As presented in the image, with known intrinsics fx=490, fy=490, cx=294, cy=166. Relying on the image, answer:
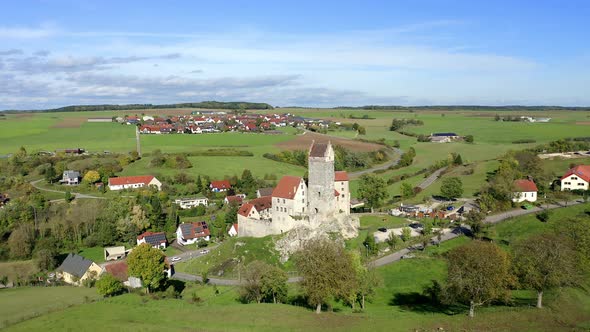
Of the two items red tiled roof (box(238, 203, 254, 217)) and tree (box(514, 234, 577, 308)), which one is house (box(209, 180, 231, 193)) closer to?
red tiled roof (box(238, 203, 254, 217))

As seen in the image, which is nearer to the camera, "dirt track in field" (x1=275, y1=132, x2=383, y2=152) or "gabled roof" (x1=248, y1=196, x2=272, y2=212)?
Result: "gabled roof" (x1=248, y1=196, x2=272, y2=212)

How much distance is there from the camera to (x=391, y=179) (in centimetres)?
11775

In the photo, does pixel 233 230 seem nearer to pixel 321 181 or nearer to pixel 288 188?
pixel 288 188

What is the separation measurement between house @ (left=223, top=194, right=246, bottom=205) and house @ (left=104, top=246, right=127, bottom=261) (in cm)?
2487

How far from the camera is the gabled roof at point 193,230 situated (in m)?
88.1

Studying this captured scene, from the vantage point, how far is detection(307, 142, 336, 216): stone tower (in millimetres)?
69062

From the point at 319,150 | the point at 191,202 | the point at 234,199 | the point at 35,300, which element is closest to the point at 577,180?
the point at 319,150

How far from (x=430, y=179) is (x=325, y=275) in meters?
78.3

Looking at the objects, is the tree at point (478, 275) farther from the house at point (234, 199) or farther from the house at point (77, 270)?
the house at point (234, 199)

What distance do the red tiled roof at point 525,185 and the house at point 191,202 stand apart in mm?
62360

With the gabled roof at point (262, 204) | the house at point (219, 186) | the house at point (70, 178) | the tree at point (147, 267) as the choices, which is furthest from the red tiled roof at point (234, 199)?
the tree at point (147, 267)

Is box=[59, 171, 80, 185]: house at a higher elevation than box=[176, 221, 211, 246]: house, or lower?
higher

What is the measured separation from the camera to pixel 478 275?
132 ft

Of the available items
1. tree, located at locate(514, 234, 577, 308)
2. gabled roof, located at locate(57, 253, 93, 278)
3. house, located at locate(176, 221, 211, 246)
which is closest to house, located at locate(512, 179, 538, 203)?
tree, located at locate(514, 234, 577, 308)
